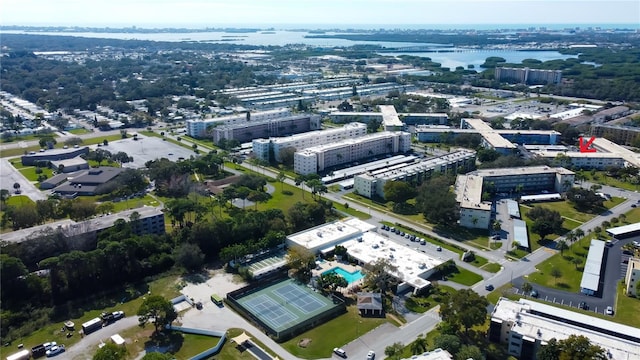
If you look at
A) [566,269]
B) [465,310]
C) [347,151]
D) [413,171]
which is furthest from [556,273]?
[347,151]

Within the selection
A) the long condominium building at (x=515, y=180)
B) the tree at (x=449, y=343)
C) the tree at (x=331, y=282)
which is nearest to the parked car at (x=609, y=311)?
the tree at (x=449, y=343)

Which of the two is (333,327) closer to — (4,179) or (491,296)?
(491,296)

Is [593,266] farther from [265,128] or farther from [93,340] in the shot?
[265,128]

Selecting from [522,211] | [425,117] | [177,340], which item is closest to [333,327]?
[177,340]

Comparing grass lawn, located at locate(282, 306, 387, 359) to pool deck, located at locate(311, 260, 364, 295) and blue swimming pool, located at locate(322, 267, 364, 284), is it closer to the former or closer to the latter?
blue swimming pool, located at locate(322, 267, 364, 284)

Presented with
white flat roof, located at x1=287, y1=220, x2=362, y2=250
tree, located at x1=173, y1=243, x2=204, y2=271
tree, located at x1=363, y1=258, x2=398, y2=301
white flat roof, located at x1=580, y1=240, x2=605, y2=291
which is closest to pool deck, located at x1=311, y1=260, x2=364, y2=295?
tree, located at x1=363, y1=258, x2=398, y2=301

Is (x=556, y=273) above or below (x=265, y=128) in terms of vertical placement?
below

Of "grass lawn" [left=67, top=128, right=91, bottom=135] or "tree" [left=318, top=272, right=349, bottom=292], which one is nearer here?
"tree" [left=318, top=272, right=349, bottom=292]
